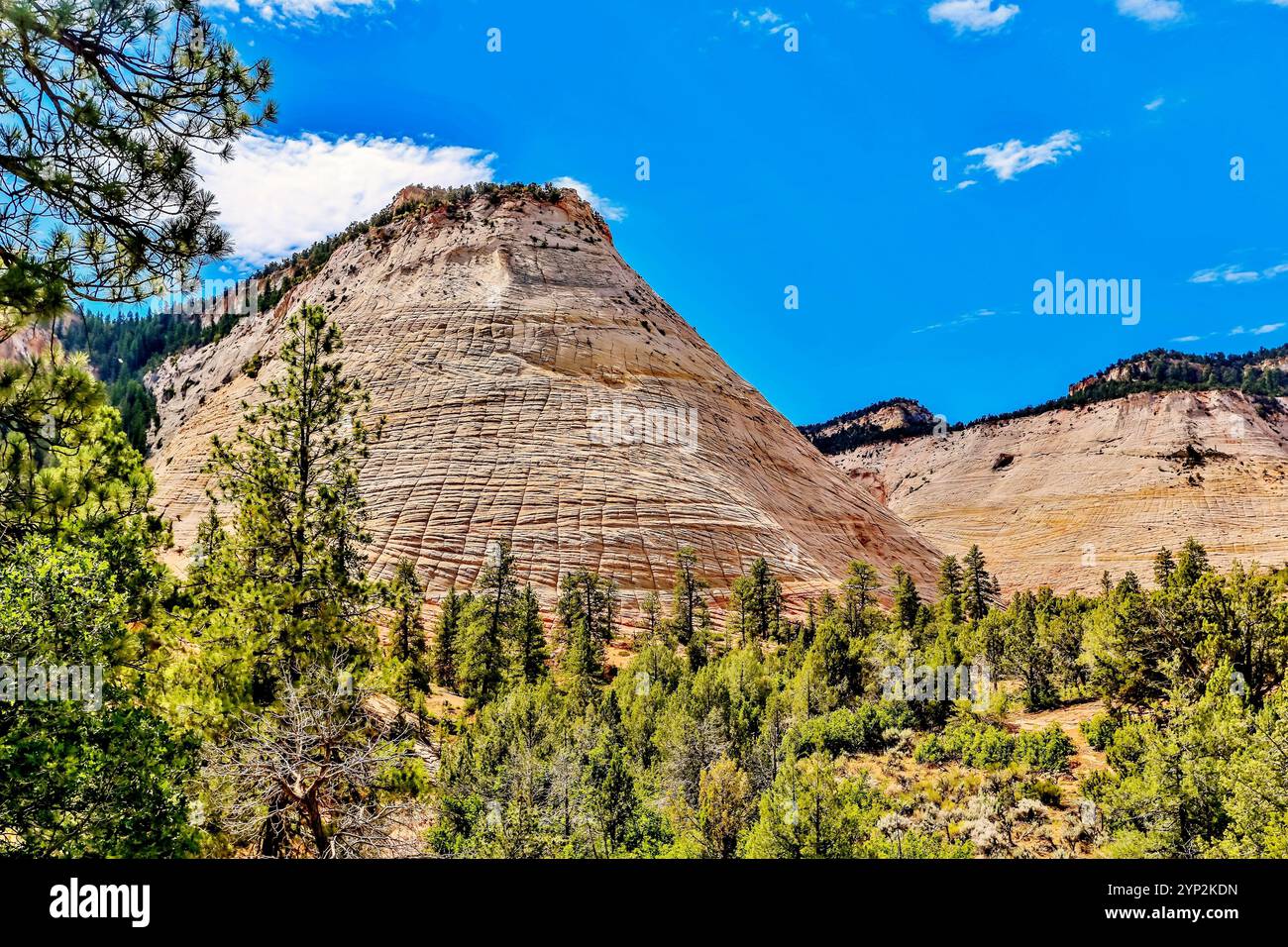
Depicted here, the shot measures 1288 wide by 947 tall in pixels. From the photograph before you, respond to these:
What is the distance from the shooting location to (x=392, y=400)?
2276 inches

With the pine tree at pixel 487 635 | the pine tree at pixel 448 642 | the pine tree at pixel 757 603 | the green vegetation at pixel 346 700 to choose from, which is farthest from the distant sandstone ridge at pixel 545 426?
the green vegetation at pixel 346 700

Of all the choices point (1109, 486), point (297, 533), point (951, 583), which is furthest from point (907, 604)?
point (1109, 486)

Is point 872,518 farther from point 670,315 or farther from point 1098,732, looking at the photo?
point 1098,732

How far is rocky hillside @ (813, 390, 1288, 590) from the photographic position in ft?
262

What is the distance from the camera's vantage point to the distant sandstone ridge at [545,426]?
164 feet

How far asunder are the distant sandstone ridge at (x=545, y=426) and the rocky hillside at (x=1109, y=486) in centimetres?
2805

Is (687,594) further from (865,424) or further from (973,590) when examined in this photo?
(865,424)

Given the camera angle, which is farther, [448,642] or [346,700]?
[448,642]

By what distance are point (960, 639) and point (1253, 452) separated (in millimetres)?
78788

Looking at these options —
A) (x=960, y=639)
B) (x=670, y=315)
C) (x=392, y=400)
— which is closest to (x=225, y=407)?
(x=392, y=400)

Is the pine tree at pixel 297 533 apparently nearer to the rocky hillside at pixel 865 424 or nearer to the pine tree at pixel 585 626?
the pine tree at pixel 585 626

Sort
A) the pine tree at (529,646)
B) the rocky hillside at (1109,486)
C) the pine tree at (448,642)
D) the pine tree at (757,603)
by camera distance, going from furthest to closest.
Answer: the rocky hillside at (1109,486) → the pine tree at (757,603) → the pine tree at (448,642) → the pine tree at (529,646)

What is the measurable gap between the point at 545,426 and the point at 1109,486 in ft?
230

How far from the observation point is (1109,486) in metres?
89.7
